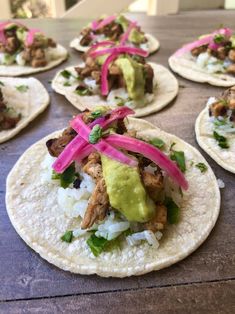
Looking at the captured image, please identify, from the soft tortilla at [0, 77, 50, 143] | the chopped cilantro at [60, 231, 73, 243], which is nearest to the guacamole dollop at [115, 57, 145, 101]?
the soft tortilla at [0, 77, 50, 143]

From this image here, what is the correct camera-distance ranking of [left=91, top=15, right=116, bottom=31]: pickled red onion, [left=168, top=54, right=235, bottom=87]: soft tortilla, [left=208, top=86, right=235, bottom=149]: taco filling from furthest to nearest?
[left=91, top=15, right=116, bottom=31]: pickled red onion < [left=168, top=54, right=235, bottom=87]: soft tortilla < [left=208, top=86, right=235, bottom=149]: taco filling

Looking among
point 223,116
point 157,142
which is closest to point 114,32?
point 223,116

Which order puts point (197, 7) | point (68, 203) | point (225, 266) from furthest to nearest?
point (197, 7) → point (68, 203) → point (225, 266)

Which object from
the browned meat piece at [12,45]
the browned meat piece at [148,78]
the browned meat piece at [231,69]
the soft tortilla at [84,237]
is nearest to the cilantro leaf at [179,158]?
the soft tortilla at [84,237]

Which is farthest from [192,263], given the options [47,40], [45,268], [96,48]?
[47,40]

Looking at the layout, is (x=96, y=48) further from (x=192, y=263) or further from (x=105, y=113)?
(x=192, y=263)

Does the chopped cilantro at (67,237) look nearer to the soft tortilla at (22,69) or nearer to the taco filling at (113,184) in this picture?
the taco filling at (113,184)

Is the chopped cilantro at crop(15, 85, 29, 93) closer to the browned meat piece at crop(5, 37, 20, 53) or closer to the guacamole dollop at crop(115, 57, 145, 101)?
the browned meat piece at crop(5, 37, 20, 53)
